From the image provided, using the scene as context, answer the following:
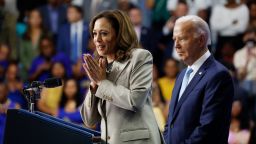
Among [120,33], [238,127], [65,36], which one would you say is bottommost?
[238,127]

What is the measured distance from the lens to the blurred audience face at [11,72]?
9.38 metres

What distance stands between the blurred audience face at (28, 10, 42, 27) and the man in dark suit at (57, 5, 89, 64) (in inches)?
17.2

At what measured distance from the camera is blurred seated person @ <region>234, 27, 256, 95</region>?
812 cm

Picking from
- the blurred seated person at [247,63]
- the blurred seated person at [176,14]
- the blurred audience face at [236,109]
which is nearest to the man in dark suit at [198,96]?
the blurred audience face at [236,109]

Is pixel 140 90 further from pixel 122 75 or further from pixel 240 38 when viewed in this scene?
pixel 240 38

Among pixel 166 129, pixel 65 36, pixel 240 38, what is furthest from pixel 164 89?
pixel 166 129

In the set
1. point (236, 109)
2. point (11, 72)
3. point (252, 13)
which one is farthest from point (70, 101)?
point (252, 13)

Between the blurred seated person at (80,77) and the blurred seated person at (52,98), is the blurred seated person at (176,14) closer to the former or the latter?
the blurred seated person at (80,77)

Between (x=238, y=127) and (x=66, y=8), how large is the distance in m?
3.25

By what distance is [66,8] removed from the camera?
9.52m

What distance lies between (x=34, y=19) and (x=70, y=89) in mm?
1476

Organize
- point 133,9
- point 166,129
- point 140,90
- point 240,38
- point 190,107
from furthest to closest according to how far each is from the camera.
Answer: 1. point 133,9
2. point 240,38
3. point 166,129
4. point 190,107
5. point 140,90

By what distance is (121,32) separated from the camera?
3.29 meters

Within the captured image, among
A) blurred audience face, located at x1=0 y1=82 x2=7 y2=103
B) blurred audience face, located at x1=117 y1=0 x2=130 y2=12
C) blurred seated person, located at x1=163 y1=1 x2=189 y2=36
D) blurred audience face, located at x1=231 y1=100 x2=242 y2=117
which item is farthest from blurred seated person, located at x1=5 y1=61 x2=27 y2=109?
blurred audience face, located at x1=231 y1=100 x2=242 y2=117
